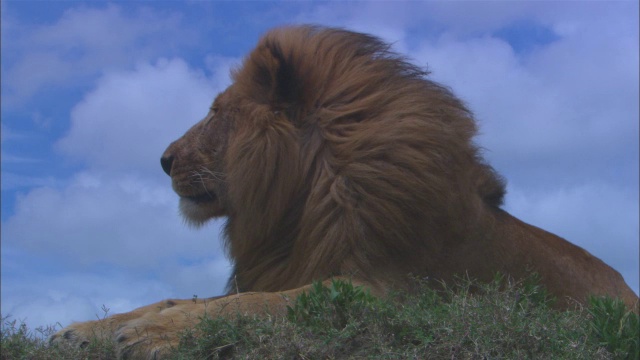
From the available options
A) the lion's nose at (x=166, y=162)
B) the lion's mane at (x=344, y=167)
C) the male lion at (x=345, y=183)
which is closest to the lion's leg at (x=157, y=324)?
the male lion at (x=345, y=183)

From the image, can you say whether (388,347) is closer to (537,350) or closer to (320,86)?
(537,350)

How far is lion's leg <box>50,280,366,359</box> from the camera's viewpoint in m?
3.63

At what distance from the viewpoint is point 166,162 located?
5352 mm

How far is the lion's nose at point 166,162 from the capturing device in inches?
210

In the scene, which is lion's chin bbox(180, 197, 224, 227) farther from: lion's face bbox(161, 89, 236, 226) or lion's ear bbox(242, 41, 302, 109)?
lion's ear bbox(242, 41, 302, 109)

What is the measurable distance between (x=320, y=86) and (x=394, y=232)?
989mm

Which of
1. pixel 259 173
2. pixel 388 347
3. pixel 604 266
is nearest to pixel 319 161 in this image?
pixel 259 173

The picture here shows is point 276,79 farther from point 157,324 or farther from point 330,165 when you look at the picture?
point 157,324

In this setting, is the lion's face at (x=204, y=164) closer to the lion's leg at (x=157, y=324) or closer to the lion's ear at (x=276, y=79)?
the lion's ear at (x=276, y=79)

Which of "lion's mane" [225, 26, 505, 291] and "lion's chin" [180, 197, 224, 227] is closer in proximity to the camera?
"lion's mane" [225, 26, 505, 291]

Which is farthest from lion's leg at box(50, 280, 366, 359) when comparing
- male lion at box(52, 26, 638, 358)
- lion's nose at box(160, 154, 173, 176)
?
lion's nose at box(160, 154, 173, 176)

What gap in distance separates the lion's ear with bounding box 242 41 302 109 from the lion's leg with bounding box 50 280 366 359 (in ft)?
4.06

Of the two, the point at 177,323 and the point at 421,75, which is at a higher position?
the point at 421,75

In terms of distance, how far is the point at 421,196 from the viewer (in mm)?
4484
